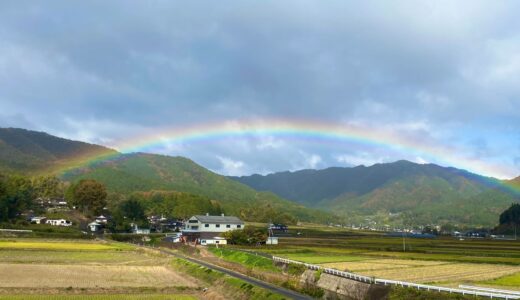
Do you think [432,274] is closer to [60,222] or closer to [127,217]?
[60,222]

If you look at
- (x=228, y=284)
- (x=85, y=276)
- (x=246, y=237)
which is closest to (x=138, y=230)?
(x=246, y=237)

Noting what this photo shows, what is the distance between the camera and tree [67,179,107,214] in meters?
114

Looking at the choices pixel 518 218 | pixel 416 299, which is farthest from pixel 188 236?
pixel 518 218

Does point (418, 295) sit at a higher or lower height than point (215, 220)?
lower

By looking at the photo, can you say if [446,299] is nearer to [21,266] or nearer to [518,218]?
[21,266]

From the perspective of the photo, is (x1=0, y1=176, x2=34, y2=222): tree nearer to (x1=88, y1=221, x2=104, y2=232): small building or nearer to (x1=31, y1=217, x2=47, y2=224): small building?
(x1=31, y1=217, x2=47, y2=224): small building

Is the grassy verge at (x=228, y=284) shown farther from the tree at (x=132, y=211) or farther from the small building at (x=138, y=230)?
the tree at (x=132, y=211)

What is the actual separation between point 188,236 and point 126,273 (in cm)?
4798

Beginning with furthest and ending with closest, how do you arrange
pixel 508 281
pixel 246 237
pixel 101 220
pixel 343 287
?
1. pixel 101 220
2. pixel 246 237
3. pixel 508 281
4. pixel 343 287

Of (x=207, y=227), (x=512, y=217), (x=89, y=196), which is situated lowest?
(x=207, y=227)

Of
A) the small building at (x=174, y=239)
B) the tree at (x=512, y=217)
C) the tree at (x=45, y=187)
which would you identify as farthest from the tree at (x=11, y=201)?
the tree at (x=512, y=217)

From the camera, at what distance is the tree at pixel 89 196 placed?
4493 inches

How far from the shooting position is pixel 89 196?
114312mm

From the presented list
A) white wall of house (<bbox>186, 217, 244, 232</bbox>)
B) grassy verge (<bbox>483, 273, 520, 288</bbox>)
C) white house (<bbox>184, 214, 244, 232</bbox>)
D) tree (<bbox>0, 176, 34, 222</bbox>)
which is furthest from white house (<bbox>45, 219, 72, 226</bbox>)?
grassy verge (<bbox>483, 273, 520, 288</bbox>)
